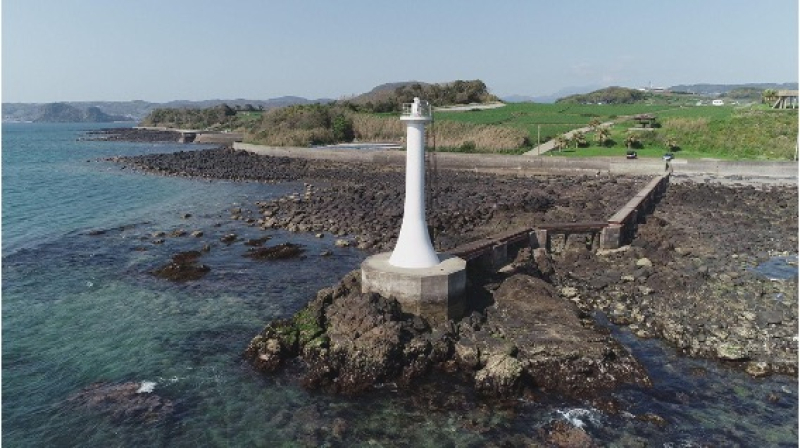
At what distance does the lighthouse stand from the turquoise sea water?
2461 millimetres

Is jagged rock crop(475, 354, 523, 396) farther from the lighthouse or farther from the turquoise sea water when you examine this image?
the lighthouse

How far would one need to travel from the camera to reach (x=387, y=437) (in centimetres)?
1005

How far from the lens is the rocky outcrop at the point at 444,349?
460 inches

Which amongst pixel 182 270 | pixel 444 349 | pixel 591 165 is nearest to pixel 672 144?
pixel 591 165

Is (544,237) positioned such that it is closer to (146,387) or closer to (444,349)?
(444,349)

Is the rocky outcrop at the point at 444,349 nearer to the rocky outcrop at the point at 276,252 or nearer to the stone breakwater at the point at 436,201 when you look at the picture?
the rocky outcrop at the point at 276,252

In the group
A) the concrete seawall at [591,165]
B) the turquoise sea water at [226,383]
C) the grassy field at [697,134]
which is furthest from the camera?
the grassy field at [697,134]

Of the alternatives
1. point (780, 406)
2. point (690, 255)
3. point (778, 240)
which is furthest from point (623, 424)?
point (778, 240)

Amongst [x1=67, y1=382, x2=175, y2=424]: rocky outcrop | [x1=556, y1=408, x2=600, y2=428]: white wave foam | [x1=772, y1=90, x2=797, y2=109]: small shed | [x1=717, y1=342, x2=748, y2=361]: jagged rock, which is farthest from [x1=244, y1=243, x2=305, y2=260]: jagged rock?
[x1=772, y1=90, x2=797, y2=109]: small shed

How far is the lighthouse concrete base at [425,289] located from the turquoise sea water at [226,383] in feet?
7.74

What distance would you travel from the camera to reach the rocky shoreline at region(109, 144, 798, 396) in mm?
12102

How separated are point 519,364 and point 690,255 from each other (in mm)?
11858

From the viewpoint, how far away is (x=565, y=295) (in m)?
16.7

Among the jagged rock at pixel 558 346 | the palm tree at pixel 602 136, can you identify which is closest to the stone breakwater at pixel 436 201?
the jagged rock at pixel 558 346
